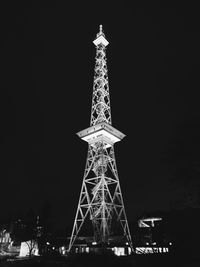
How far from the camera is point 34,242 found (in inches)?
1572

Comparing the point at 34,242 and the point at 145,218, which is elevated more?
the point at 145,218

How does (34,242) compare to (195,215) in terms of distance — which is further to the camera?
(34,242)

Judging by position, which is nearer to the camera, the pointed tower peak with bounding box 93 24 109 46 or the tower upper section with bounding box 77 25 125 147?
the tower upper section with bounding box 77 25 125 147

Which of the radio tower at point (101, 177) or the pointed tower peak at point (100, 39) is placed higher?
the pointed tower peak at point (100, 39)

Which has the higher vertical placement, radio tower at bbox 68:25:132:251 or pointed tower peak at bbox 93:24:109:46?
pointed tower peak at bbox 93:24:109:46

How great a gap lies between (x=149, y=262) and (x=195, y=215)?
28.6 ft

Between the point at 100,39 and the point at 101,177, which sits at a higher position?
the point at 100,39

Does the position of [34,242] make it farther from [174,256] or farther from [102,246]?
[174,256]

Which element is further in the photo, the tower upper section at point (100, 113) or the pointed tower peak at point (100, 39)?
the pointed tower peak at point (100, 39)

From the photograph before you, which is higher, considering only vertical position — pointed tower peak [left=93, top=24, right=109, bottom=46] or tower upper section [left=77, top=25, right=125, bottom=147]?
pointed tower peak [left=93, top=24, right=109, bottom=46]

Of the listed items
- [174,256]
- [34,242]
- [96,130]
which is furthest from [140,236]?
[174,256]

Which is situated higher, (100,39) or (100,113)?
(100,39)

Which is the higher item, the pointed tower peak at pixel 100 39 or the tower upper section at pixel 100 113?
the pointed tower peak at pixel 100 39

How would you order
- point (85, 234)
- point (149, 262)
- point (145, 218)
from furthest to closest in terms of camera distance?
point (85, 234), point (145, 218), point (149, 262)
